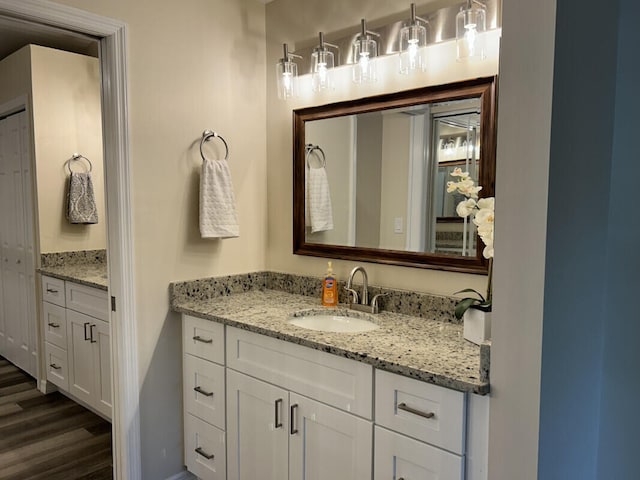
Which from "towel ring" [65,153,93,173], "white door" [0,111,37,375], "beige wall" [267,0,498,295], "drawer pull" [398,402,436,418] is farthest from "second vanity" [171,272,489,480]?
"white door" [0,111,37,375]

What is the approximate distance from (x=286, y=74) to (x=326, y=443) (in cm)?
165

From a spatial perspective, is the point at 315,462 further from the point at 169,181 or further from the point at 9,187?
the point at 9,187

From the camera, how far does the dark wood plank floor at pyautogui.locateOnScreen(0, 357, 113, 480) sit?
2.37 metres

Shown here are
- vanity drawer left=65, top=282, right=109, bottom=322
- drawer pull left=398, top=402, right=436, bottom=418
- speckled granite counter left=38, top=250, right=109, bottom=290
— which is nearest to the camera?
drawer pull left=398, top=402, right=436, bottom=418

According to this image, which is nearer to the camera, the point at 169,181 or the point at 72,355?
the point at 169,181

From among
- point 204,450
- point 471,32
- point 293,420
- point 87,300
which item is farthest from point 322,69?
point 87,300

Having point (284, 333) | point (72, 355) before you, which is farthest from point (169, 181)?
point (72, 355)

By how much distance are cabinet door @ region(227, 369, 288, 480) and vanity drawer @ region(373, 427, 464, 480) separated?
422 millimetres

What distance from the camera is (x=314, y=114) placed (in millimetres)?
2320

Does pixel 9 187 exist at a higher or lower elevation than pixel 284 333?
higher

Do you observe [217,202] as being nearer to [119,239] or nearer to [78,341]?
[119,239]

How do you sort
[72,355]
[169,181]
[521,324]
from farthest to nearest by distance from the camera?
[72,355]
[169,181]
[521,324]

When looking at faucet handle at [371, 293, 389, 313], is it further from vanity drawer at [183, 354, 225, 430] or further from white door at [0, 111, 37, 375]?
white door at [0, 111, 37, 375]

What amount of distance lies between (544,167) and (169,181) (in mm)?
1639
